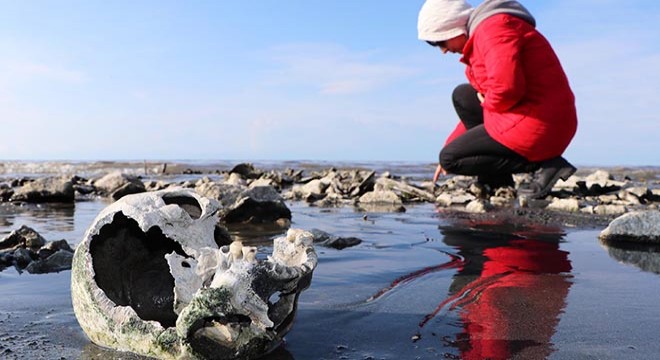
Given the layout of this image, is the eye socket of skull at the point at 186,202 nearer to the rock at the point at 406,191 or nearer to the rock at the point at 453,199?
the rock at the point at 453,199

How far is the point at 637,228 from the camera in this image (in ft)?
15.0

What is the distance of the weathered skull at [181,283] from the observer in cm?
175

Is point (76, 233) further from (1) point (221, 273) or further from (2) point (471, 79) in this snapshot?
(2) point (471, 79)

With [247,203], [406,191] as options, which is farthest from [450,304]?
[406,191]

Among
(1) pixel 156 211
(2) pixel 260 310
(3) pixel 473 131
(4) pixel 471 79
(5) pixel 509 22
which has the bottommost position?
(2) pixel 260 310

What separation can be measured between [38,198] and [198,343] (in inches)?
281

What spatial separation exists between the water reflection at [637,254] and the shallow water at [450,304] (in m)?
0.01

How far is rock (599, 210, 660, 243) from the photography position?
455 centimetres

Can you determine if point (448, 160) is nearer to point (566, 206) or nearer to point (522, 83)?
point (566, 206)

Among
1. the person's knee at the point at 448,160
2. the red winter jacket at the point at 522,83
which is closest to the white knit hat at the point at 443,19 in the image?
the red winter jacket at the point at 522,83

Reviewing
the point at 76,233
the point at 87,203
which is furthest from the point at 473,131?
the point at 87,203

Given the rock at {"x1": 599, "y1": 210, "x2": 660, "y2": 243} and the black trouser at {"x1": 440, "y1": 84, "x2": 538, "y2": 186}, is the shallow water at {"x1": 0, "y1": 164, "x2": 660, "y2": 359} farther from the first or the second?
the black trouser at {"x1": 440, "y1": 84, "x2": 538, "y2": 186}

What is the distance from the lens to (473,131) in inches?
284

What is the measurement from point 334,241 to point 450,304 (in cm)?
167
